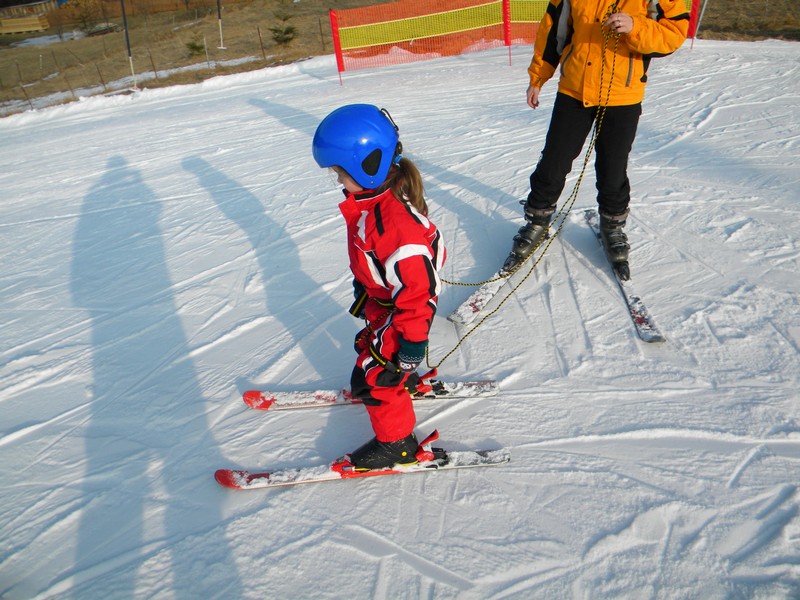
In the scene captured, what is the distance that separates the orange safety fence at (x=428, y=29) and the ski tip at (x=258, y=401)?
9.62 metres

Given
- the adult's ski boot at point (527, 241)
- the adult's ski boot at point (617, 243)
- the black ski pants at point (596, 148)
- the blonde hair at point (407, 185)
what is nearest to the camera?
the blonde hair at point (407, 185)

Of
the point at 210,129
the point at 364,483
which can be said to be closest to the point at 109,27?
the point at 210,129

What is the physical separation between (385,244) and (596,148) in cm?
191

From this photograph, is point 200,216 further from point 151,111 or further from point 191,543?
point 151,111

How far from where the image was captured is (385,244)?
6.10ft

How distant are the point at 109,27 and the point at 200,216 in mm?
29150

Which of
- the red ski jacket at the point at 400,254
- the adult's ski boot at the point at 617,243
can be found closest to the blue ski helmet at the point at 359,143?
the red ski jacket at the point at 400,254

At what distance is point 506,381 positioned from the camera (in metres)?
2.68

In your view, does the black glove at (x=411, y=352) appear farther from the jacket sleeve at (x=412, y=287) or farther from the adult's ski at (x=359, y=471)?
the adult's ski at (x=359, y=471)

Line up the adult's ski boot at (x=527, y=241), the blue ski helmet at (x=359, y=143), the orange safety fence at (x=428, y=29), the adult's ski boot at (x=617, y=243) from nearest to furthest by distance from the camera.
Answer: the blue ski helmet at (x=359, y=143), the adult's ski boot at (x=617, y=243), the adult's ski boot at (x=527, y=241), the orange safety fence at (x=428, y=29)

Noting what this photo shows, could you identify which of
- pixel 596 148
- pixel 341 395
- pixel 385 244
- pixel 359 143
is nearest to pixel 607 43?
pixel 596 148

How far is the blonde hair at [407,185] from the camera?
193cm

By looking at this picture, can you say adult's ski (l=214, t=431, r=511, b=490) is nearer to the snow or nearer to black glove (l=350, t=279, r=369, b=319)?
the snow

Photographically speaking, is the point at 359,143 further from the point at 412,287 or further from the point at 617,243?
the point at 617,243
